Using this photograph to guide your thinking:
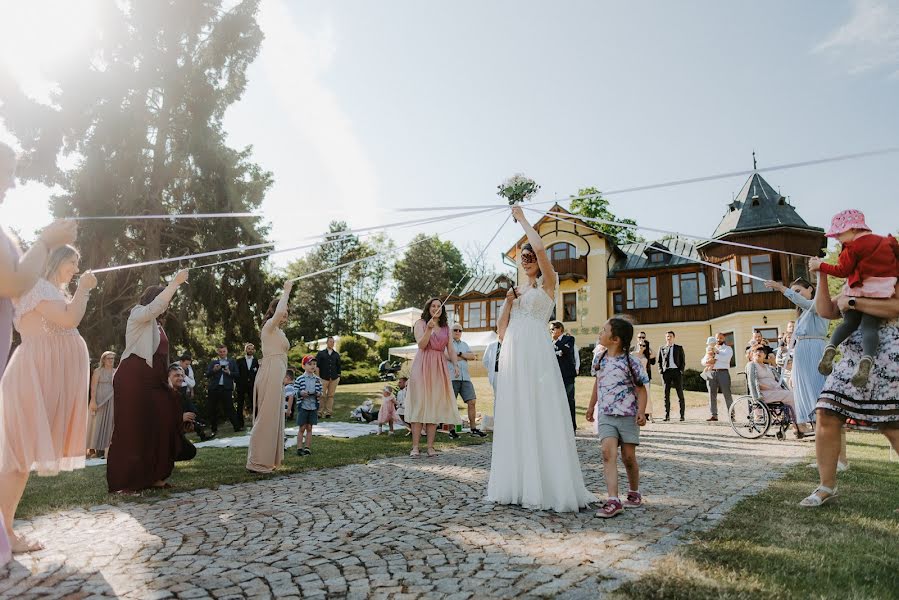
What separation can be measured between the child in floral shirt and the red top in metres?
1.59

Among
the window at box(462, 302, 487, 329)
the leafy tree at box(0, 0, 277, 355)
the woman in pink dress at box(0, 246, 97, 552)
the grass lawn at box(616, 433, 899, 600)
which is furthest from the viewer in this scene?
Answer: the window at box(462, 302, 487, 329)

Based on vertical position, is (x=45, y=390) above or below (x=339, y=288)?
below

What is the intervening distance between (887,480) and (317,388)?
24.3ft

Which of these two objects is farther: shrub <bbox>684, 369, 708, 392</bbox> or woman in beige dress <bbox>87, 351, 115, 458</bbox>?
shrub <bbox>684, 369, 708, 392</bbox>

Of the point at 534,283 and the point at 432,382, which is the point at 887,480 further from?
the point at 432,382

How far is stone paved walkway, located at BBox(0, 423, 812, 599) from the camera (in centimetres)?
292

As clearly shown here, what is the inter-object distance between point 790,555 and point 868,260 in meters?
2.37

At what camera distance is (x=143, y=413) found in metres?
5.97

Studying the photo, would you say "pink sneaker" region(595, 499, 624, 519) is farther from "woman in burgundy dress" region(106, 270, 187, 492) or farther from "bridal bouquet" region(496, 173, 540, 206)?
"bridal bouquet" region(496, 173, 540, 206)

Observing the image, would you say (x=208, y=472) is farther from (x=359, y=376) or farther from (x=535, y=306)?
(x=359, y=376)

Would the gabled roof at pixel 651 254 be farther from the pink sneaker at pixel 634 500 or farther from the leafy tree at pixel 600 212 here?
the pink sneaker at pixel 634 500

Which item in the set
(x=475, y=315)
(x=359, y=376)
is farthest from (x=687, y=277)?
(x=359, y=376)

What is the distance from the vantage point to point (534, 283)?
17.4ft

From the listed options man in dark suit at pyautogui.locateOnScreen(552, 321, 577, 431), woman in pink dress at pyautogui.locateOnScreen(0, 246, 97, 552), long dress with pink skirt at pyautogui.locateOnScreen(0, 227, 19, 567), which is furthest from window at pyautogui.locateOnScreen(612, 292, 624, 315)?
long dress with pink skirt at pyautogui.locateOnScreen(0, 227, 19, 567)
